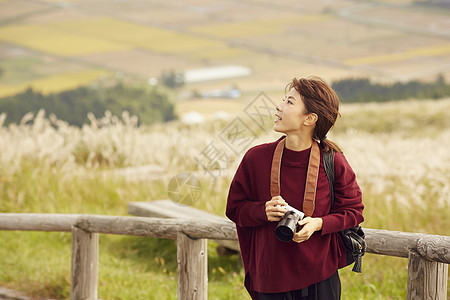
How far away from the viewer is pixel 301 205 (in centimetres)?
262

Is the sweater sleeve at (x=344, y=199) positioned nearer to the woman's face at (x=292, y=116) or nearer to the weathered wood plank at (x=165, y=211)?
the woman's face at (x=292, y=116)

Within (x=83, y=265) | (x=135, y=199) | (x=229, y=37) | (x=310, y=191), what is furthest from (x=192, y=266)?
(x=229, y=37)

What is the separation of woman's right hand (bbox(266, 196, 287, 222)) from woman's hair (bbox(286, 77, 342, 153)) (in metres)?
0.34

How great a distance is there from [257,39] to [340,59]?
8.55m

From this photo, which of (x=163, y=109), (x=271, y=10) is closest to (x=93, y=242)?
(x=163, y=109)

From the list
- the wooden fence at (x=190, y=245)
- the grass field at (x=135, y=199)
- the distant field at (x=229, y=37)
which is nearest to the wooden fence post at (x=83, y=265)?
the wooden fence at (x=190, y=245)

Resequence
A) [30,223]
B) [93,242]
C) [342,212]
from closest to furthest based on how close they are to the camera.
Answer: [342,212] < [93,242] < [30,223]

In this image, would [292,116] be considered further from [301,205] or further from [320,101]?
[301,205]

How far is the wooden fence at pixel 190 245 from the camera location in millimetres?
3047

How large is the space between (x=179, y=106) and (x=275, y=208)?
1484 inches

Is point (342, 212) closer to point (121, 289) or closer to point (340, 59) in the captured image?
point (121, 289)

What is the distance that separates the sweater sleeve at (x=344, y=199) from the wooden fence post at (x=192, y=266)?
1.43 metres

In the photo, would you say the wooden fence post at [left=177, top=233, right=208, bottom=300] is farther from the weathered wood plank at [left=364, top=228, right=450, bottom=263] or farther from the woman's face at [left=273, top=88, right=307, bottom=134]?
the woman's face at [left=273, top=88, right=307, bottom=134]

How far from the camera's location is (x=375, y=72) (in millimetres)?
38656
